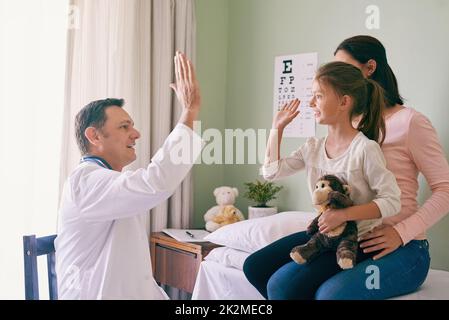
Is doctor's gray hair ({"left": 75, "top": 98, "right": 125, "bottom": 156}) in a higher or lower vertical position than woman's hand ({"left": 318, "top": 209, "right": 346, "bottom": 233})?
higher

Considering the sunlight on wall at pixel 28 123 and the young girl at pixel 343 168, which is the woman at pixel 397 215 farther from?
the sunlight on wall at pixel 28 123

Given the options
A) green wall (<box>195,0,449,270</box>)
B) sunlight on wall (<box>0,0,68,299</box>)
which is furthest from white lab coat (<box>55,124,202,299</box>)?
green wall (<box>195,0,449,270</box>)

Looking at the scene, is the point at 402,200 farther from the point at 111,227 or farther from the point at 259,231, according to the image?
the point at 111,227

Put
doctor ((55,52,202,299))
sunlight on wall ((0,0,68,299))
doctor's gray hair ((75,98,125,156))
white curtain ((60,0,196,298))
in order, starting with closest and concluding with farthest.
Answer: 1. doctor ((55,52,202,299))
2. doctor's gray hair ((75,98,125,156))
3. sunlight on wall ((0,0,68,299))
4. white curtain ((60,0,196,298))

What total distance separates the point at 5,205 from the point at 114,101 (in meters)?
0.87

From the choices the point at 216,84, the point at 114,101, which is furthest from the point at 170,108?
the point at 114,101

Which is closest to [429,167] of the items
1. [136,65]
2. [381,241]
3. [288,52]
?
[381,241]

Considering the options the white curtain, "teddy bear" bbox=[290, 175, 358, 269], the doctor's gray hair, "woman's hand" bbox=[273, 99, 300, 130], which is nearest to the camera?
"teddy bear" bbox=[290, 175, 358, 269]

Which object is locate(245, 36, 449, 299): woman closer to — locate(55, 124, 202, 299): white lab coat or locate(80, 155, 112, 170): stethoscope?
locate(55, 124, 202, 299): white lab coat

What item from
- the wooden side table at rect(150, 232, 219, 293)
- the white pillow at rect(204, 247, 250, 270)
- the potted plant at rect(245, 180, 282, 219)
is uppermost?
the potted plant at rect(245, 180, 282, 219)

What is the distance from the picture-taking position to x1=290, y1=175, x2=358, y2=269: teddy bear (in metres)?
1.42

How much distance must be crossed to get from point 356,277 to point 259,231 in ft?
2.21

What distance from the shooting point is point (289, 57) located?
259cm
